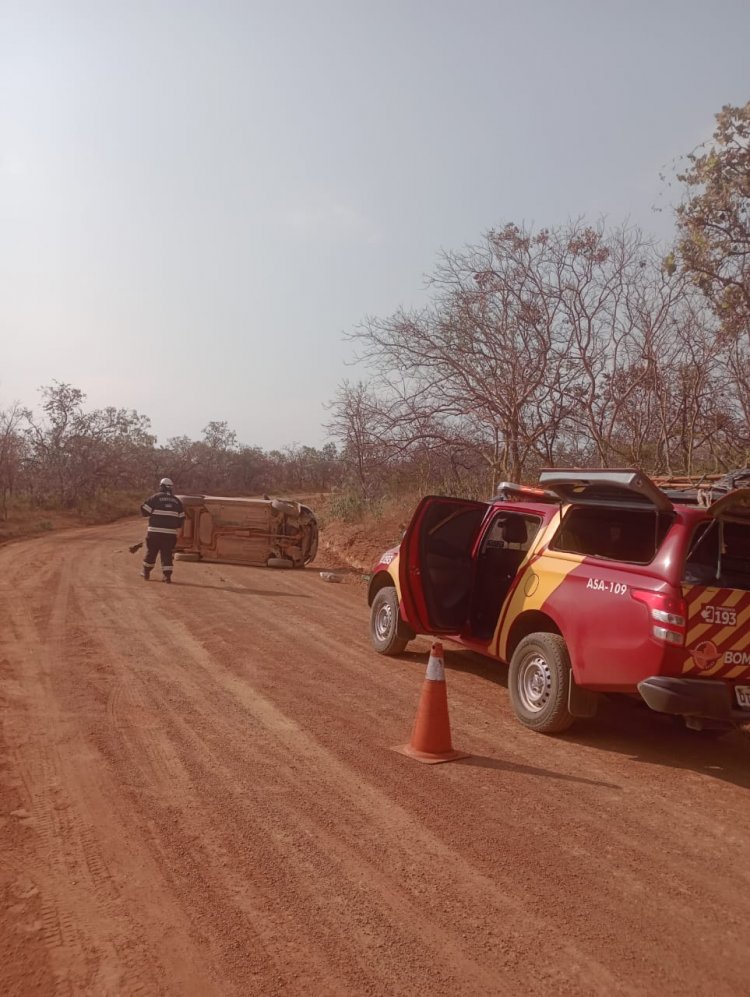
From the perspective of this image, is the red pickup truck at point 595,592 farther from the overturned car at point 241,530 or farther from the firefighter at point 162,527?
the overturned car at point 241,530

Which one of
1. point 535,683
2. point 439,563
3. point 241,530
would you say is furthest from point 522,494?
point 241,530

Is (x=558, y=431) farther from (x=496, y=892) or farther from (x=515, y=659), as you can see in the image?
(x=496, y=892)

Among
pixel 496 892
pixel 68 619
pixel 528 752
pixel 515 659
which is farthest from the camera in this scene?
pixel 68 619

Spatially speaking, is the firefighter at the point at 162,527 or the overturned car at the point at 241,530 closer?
the firefighter at the point at 162,527

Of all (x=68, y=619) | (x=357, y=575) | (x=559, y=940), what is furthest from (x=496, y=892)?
(x=357, y=575)

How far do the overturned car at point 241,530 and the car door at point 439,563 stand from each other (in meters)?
A: 8.97

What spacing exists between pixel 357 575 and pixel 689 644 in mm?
11226

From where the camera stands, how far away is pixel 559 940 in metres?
3.25

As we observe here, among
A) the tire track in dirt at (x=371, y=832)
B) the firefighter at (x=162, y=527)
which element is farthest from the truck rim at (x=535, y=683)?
the firefighter at (x=162, y=527)

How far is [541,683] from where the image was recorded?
6.20m

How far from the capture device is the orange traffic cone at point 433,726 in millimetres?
5422

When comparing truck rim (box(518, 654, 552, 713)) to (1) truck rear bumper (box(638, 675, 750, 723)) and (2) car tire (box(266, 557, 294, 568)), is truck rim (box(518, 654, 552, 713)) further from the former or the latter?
(2) car tire (box(266, 557, 294, 568))

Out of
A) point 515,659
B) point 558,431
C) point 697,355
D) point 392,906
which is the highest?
point 697,355

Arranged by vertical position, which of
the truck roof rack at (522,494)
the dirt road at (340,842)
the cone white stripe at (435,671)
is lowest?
the dirt road at (340,842)
